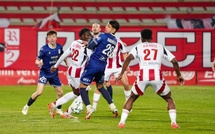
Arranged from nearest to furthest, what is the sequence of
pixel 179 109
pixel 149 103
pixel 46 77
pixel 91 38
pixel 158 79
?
pixel 158 79 < pixel 91 38 < pixel 46 77 < pixel 179 109 < pixel 149 103

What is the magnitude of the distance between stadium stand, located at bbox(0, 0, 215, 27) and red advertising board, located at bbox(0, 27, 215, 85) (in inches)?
233

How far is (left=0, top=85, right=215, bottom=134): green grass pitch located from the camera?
49.3 ft

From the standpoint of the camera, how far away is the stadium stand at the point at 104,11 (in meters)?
37.3

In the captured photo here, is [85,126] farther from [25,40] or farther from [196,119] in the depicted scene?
[25,40]

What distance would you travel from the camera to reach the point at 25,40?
30.8 m

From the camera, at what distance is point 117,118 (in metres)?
17.9

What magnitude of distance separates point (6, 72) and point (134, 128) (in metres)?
15.9

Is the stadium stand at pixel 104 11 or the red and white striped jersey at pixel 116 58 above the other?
the stadium stand at pixel 104 11

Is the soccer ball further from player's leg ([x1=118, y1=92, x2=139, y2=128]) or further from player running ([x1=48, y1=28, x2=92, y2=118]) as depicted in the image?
player's leg ([x1=118, y1=92, x2=139, y2=128])

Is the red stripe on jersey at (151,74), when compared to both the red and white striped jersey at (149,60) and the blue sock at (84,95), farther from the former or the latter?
the blue sock at (84,95)

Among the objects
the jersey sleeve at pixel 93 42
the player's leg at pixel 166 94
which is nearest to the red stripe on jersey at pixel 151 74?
the player's leg at pixel 166 94

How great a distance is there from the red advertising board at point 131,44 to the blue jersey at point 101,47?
13756 millimetres

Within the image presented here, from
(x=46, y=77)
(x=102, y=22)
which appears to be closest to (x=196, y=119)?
(x=46, y=77)

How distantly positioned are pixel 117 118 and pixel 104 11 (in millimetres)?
19899
